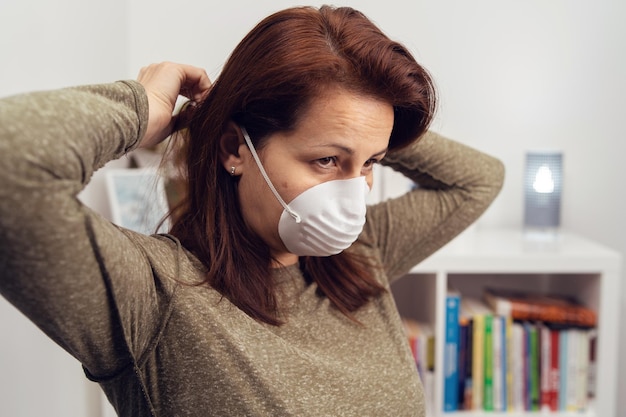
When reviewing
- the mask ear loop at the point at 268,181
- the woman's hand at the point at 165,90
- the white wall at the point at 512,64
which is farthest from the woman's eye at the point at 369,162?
the white wall at the point at 512,64

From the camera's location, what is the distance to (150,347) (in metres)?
0.89

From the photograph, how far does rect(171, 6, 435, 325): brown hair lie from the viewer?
950mm

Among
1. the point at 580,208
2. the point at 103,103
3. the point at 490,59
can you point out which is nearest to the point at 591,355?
the point at 580,208

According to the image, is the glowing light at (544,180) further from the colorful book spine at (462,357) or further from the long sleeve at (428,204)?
the long sleeve at (428,204)

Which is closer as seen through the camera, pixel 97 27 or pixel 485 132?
pixel 97 27

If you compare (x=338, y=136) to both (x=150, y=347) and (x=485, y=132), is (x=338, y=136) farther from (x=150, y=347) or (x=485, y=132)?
(x=485, y=132)

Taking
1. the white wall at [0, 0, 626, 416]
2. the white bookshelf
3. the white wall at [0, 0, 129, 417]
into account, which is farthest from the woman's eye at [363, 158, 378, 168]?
the white wall at [0, 0, 626, 416]

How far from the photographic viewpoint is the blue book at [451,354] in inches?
76.6

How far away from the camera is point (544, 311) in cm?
199

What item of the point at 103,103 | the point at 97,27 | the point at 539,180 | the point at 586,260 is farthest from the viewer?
the point at 539,180

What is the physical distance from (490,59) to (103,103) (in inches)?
66.8

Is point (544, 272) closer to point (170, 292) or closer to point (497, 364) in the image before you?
point (497, 364)

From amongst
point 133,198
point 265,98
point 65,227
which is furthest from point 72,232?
point 133,198

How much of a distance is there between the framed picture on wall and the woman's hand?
2.64ft
